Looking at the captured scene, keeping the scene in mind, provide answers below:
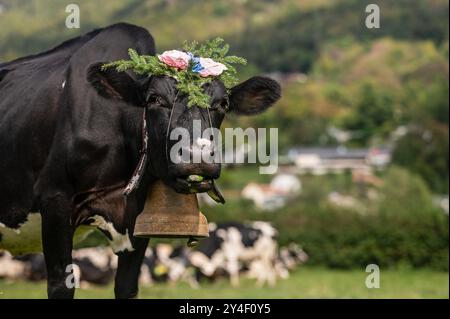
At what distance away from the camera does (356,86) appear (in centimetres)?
16825

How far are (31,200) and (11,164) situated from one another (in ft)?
1.28

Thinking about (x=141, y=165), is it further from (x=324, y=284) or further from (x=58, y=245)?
(x=324, y=284)

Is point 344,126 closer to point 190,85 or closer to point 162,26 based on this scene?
point 162,26

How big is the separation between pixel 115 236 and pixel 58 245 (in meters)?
0.48

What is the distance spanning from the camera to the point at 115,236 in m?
7.14

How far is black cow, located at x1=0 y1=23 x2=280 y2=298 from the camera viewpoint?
21.8ft

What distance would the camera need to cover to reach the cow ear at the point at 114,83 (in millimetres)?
6879

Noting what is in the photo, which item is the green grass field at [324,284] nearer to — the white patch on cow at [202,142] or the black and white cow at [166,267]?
the black and white cow at [166,267]

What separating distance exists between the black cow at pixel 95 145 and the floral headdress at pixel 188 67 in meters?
0.07

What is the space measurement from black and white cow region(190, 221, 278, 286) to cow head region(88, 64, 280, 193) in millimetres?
13600

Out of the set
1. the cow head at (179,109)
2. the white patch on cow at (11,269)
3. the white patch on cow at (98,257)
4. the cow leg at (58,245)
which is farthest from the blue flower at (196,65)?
the white patch on cow at (11,269)

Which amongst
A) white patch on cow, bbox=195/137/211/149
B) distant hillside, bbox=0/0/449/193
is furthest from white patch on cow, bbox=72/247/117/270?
distant hillside, bbox=0/0/449/193

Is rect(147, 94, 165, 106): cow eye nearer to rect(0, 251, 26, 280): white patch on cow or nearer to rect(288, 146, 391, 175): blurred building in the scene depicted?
rect(0, 251, 26, 280): white patch on cow

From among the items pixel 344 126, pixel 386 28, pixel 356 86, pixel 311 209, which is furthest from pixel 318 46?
pixel 311 209
